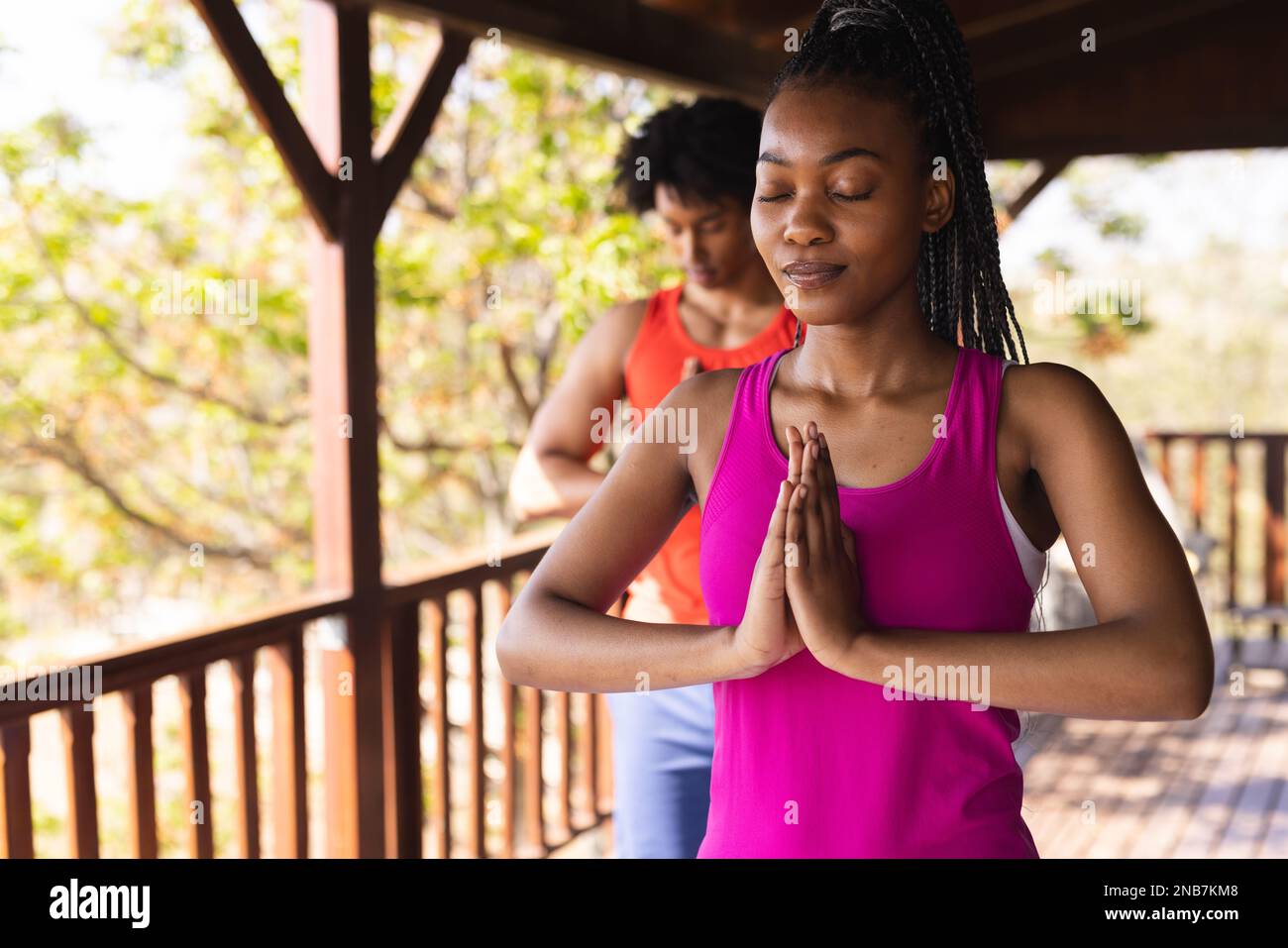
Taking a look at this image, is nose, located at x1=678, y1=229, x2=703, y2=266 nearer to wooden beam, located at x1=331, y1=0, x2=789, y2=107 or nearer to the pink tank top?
wooden beam, located at x1=331, y1=0, x2=789, y2=107

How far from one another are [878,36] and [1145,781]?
162 inches

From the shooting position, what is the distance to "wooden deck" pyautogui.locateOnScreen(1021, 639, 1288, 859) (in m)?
3.97

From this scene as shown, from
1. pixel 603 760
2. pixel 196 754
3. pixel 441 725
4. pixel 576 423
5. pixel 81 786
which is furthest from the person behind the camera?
pixel 603 760

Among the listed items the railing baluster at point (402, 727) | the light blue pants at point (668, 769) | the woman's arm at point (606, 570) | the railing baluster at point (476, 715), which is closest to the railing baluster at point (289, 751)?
the railing baluster at point (402, 727)

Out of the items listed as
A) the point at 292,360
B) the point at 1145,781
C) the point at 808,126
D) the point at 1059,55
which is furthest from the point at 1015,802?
the point at 292,360

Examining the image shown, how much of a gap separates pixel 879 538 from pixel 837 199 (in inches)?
11.2

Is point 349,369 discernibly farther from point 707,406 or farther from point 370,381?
point 707,406

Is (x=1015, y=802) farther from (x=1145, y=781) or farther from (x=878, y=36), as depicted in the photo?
(x=1145, y=781)

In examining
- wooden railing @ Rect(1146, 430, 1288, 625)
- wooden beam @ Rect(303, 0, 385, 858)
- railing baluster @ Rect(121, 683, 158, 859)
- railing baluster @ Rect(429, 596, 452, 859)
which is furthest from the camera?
wooden railing @ Rect(1146, 430, 1288, 625)

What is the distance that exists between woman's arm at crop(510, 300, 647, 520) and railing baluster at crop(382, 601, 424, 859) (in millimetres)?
1136

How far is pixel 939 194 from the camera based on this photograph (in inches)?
44.9

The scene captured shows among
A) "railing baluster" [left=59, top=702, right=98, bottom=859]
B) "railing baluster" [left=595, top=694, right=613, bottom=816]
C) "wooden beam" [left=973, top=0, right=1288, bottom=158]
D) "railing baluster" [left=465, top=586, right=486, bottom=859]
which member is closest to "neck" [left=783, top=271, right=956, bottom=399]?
"railing baluster" [left=59, top=702, right=98, bottom=859]

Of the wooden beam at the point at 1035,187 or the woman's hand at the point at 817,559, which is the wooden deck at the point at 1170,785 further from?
the woman's hand at the point at 817,559

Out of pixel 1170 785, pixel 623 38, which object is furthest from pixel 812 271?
pixel 1170 785
